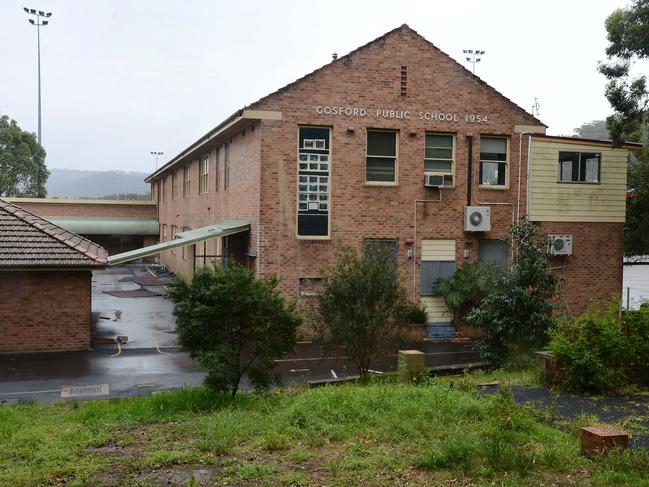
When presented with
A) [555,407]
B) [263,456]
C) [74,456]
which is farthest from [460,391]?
[74,456]

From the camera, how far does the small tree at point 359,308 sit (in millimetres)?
13719

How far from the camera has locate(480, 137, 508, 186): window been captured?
909 inches

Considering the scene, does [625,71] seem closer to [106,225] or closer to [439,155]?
[439,155]

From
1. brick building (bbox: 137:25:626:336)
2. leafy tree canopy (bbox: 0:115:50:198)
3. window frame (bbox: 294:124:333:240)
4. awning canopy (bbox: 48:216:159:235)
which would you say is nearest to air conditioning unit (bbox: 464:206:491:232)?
brick building (bbox: 137:25:626:336)

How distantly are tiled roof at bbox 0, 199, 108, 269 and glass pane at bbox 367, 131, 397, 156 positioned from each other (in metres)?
8.78

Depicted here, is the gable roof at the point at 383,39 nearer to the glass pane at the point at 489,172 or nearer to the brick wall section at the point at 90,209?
the glass pane at the point at 489,172

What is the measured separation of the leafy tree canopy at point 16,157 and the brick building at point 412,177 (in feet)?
149

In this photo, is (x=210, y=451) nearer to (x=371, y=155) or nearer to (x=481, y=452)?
(x=481, y=452)

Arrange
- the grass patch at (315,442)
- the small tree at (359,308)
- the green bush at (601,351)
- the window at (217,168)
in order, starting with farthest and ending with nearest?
1. the window at (217,168)
2. the small tree at (359,308)
3. the green bush at (601,351)
4. the grass patch at (315,442)

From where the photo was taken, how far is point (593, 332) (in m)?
11.8

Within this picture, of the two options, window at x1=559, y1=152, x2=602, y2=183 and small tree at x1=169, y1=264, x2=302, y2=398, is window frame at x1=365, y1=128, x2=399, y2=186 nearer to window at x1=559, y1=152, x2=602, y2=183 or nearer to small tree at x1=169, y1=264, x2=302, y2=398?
window at x1=559, y1=152, x2=602, y2=183

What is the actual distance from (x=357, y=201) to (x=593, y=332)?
11.0 m

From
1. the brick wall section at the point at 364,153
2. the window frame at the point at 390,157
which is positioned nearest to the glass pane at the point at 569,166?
the brick wall section at the point at 364,153

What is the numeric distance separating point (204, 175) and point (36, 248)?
543 inches
